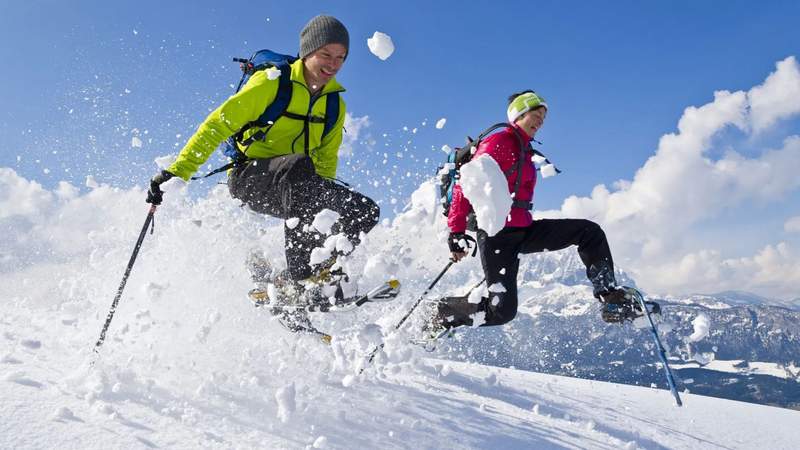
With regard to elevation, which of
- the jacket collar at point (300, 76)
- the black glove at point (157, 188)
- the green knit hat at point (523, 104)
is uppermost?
the green knit hat at point (523, 104)

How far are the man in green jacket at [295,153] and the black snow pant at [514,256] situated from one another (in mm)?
1245

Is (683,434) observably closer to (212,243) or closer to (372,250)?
(372,250)

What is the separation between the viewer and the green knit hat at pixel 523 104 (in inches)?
224

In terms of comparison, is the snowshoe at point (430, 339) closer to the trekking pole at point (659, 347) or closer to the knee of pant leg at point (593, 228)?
the knee of pant leg at point (593, 228)

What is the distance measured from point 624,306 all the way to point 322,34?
13.2 feet

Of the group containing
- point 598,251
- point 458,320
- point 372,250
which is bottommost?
point 458,320

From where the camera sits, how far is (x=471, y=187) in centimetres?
496

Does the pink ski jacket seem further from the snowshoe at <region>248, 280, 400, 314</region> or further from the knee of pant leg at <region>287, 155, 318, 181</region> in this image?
the knee of pant leg at <region>287, 155, 318, 181</region>

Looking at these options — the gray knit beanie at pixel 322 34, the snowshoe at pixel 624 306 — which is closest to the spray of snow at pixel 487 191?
the snowshoe at pixel 624 306

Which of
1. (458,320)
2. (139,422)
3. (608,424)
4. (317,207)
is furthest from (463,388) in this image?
(139,422)

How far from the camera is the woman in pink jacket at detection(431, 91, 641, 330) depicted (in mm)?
5332

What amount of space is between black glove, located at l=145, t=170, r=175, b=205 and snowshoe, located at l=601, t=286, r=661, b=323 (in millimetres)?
4385

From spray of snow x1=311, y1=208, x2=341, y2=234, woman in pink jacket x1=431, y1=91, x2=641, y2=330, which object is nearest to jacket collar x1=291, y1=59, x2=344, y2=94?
spray of snow x1=311, y1=208, x2=341, y2=234

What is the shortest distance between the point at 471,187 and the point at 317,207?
4.83 feet
